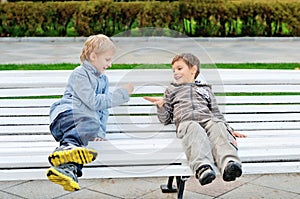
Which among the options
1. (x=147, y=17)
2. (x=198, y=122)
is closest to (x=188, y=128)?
(x=198, y=122)

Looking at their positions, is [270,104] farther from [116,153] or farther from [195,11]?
[195,11]

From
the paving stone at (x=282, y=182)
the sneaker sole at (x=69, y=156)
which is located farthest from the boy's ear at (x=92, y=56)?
the paving stone at (x=282, y=182)

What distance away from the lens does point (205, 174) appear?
3.61 metres

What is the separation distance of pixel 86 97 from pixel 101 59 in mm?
248

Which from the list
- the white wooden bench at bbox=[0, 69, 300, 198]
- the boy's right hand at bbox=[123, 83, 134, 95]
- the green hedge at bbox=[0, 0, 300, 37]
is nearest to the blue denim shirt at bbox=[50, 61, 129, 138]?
the boy's right hand at bbox=[123, 83, 134, 95]

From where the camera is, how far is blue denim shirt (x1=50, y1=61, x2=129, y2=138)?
3.95 m

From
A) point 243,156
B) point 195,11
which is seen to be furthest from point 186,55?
point 195,11

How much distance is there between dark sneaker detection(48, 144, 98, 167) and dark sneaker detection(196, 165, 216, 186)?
0.59 metres

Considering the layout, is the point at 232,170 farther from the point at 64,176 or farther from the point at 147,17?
the point at 147,17

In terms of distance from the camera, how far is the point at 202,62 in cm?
429

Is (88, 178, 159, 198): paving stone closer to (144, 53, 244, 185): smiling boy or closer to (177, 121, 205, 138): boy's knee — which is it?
(144, 53, 244, 185): smiling boy

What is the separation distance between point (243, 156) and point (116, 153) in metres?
0.73

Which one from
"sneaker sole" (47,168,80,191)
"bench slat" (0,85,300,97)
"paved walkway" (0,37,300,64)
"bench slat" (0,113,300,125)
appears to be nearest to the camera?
"sneaker sole" (47,168,80,191)

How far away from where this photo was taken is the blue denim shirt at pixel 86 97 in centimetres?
395
